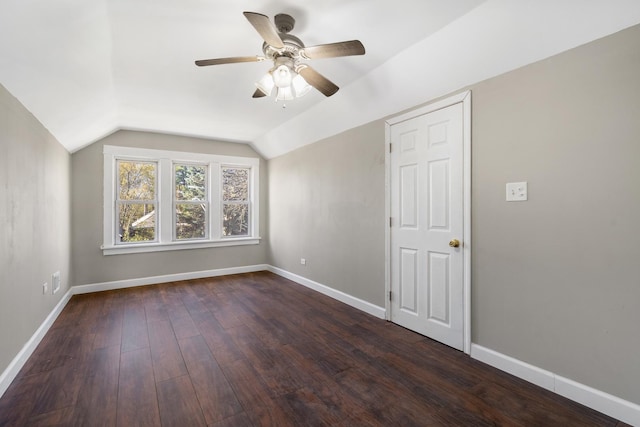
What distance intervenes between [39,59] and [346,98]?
253cm

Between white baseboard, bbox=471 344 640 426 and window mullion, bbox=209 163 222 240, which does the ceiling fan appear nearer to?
white baseboard, bbox=471 344 640 426

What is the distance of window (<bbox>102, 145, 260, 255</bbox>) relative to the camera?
14.7 feet

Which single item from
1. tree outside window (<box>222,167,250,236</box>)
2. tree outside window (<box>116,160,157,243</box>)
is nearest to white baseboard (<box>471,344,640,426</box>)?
tree outside window (<box>222,167,250,236</box>)

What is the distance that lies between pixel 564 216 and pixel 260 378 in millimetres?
2331

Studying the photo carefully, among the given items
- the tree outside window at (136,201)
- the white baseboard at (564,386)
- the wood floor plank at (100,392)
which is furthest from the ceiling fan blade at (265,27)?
the tree outside window at (136,201)

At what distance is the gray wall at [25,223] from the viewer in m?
2.00

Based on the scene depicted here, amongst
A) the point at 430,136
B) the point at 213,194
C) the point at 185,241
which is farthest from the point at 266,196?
the point at 430,136

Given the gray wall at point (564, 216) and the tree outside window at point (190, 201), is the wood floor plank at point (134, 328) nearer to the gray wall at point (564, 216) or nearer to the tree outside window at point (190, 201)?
the tree outside window at point (190, 201)

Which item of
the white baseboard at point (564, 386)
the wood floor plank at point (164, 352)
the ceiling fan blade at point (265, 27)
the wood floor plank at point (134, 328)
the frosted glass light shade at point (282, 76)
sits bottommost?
the wood floor plank at point (164, 352)

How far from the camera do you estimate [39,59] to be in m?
1.92

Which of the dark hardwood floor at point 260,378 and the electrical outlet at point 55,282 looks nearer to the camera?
the dark hardwood floor at point 260,378

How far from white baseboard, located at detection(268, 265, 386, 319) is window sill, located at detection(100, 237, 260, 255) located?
0.93 meters

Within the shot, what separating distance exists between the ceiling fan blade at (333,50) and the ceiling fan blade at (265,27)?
19 centimetres

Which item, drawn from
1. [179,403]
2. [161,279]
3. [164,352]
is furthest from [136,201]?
[179,403]
